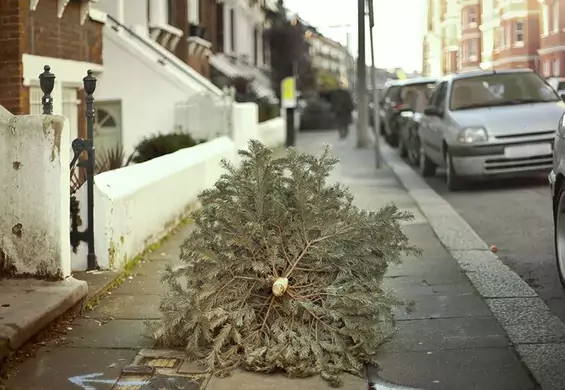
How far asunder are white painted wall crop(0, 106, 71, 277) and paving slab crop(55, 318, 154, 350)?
50cm

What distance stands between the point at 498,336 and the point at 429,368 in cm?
74

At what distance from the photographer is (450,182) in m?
12.8

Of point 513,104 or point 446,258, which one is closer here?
point 446,258

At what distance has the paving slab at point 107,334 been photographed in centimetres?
529

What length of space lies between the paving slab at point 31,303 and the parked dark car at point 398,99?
1514 cm

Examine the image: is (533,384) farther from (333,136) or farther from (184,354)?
(333,136)

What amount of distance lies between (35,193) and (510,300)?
3.48 m

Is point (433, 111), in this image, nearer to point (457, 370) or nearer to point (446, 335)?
point (446, 335)

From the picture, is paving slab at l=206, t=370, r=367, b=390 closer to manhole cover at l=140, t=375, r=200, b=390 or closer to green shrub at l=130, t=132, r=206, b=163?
manhole cover at l=140, t=375, r=200, b=390

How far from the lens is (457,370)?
4.72 m

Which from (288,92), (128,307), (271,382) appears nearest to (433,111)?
(128,307)

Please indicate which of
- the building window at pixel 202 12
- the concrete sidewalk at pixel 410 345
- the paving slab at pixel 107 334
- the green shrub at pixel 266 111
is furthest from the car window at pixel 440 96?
the green shrub at pixel 266 111

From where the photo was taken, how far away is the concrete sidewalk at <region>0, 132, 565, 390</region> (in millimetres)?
4598

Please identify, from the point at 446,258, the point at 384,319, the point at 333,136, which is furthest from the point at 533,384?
the point at 333,136
